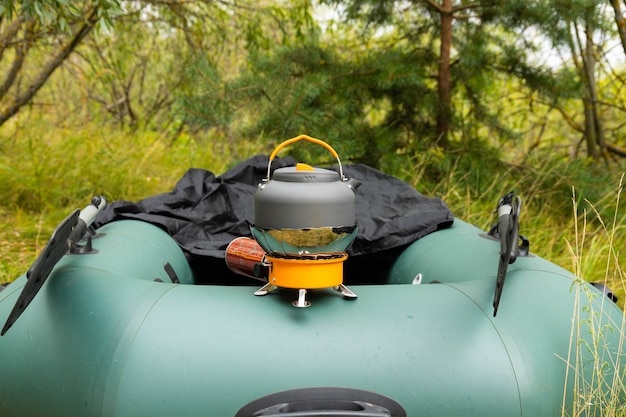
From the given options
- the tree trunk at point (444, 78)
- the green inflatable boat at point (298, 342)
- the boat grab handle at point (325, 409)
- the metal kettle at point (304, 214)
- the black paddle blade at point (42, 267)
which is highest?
the tree trunk at point (444, 78)

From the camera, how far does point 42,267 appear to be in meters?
1.24

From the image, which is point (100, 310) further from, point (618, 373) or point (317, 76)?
point (317, 76)

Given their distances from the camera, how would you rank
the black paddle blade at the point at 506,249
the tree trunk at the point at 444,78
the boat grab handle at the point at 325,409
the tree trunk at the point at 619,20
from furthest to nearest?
the tree trunk at the point at 444,78, the tree trunk at the point at 619,20, the black paddle blade at the point at 506,249, the boat grab handle at the point at 325,409

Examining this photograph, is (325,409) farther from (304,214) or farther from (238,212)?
(238,212)

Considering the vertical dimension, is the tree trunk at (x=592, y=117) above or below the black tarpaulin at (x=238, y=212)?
above

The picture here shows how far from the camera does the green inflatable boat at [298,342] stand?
4.01 feet

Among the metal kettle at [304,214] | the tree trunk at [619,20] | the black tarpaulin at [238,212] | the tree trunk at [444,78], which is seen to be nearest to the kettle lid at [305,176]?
the metal kettle at [304,214]

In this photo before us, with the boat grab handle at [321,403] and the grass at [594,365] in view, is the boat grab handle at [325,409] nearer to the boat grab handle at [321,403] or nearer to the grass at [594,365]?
the boat grab handle at [321,403]

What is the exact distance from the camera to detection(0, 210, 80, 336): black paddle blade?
1168 mm

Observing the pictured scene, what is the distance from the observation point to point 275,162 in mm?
2500

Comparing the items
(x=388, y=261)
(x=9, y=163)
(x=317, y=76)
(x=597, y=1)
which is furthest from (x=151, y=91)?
(x=388, y=261)

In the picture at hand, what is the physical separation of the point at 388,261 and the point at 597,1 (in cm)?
211

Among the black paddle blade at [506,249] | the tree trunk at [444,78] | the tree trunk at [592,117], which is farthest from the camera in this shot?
the tree trunk at [592,117]

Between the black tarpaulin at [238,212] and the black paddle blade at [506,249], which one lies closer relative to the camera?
the black paddle blade at [506,249]
